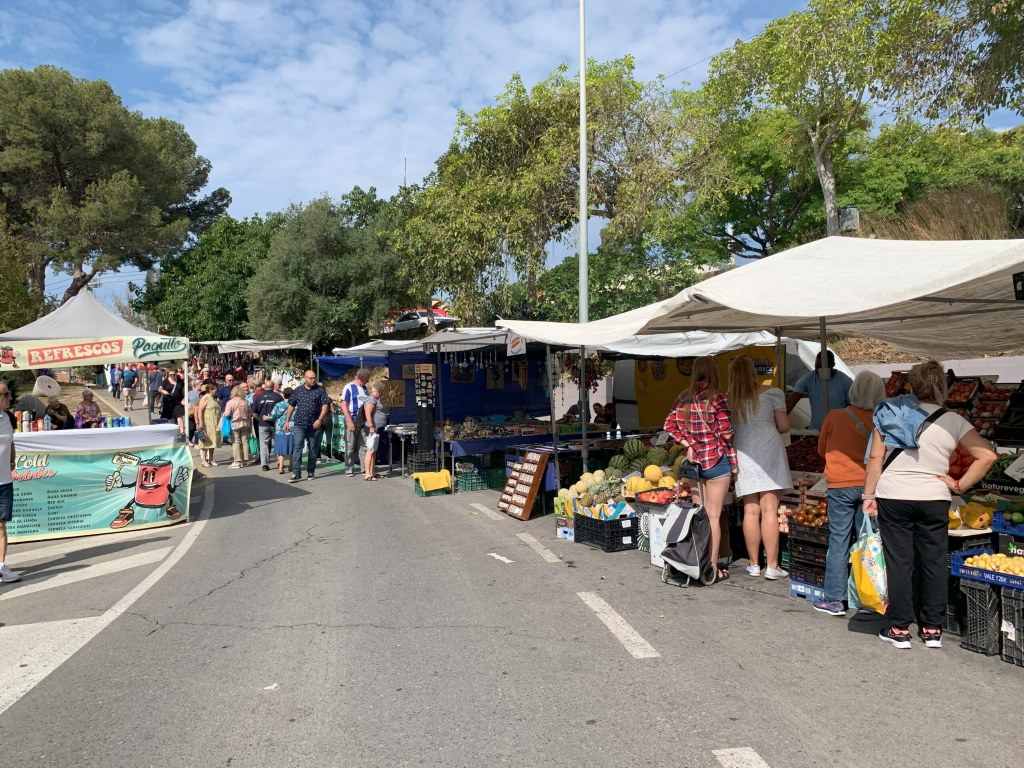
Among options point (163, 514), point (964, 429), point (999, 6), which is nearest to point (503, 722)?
point (964, 429)

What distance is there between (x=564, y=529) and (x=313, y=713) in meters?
4.68

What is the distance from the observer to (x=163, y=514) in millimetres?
9805

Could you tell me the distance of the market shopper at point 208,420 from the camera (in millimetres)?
15867

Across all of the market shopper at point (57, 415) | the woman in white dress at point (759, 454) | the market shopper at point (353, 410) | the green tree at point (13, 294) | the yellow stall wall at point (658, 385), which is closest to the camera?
the woman in white dress at point (759, 454)

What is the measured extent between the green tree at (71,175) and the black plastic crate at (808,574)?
108 ft

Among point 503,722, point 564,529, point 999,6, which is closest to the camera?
point 503,722

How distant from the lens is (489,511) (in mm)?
10133

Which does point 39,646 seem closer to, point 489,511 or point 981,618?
point 489,511

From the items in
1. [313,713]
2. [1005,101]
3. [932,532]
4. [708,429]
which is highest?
[1005,101]

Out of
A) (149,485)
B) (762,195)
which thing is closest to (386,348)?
(149,485)

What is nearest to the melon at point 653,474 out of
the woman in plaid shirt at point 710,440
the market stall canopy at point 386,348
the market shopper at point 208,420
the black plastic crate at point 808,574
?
the woman in plaid shirt at point 710,440

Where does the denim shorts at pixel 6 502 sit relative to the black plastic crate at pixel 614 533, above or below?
above

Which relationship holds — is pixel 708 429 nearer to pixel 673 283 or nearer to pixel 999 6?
pixel 999 6

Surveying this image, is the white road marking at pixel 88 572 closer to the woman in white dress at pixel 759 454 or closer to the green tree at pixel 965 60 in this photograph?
the woman in white dress at pixel 759 454
